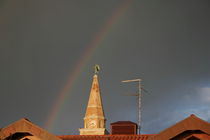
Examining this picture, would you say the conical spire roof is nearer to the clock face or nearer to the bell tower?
the bell tower

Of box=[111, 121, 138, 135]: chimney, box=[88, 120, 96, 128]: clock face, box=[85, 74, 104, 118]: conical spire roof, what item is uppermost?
box=[85, 74, 104, 118]: conical spire roof

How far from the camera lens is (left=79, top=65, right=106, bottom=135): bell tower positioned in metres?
54.9

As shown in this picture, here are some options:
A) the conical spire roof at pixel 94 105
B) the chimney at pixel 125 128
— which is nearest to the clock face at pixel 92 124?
the conical spire roof at pixel 94 105

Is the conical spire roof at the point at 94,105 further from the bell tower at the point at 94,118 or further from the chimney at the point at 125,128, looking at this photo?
the chimney at the point at 125,128

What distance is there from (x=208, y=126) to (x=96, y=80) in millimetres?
43220

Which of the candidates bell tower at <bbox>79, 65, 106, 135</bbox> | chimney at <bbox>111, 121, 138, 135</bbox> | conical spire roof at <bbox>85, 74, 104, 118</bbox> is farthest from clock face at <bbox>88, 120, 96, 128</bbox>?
chimney at <bbox>111, 121, 138, 135</bbox>

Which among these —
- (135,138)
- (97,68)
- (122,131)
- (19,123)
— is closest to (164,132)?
(135,138)

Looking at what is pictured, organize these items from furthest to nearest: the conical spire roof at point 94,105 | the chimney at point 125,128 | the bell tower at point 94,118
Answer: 1. the conical spire roof at point 94,105
2. the bell tower at point 94,118
3. the chimney at point 125,128

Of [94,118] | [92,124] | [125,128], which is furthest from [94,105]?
[125,128]

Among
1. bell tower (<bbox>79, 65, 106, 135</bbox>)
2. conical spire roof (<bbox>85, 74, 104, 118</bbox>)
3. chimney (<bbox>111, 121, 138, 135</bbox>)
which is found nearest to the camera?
chimney (<bbox>111, 121, 138, 135</bbox>)

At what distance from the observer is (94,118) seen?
181ft

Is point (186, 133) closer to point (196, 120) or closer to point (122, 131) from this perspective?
point (196, 120)

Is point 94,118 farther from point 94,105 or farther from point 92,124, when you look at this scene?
point 94,105

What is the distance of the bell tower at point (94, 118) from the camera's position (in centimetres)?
5491
